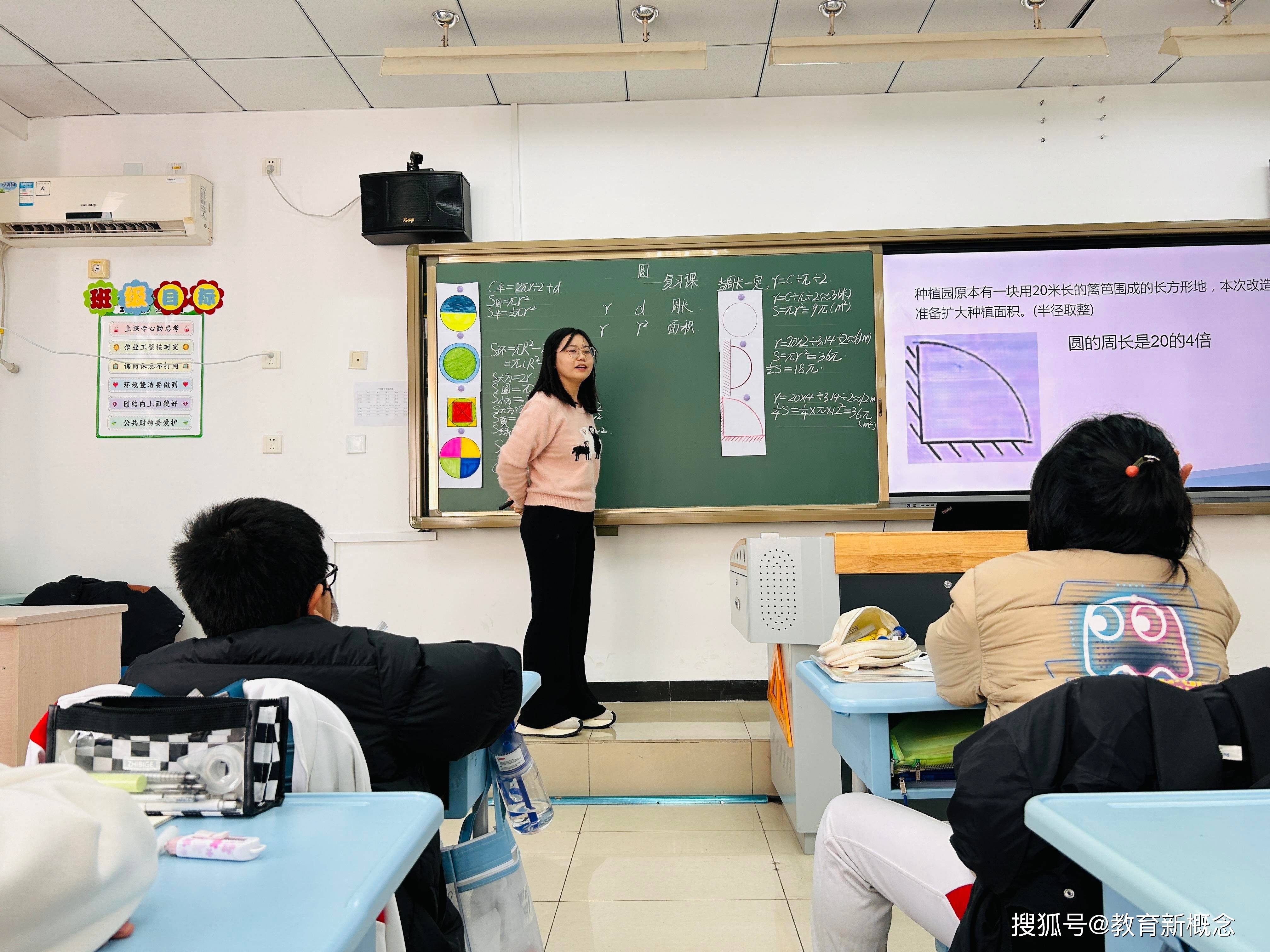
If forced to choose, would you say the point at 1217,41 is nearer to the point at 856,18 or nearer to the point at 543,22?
the point at 856,18

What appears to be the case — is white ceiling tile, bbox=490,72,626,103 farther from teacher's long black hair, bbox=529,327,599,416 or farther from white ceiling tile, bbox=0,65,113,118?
white ceiling tile, bbox=0,65,113,118

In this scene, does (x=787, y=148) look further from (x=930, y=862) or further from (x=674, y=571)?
(x=930, y=862)

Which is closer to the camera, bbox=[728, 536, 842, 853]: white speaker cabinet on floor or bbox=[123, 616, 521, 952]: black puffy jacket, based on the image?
bbox=[123, 616, 521, 952]: black puffy jacket

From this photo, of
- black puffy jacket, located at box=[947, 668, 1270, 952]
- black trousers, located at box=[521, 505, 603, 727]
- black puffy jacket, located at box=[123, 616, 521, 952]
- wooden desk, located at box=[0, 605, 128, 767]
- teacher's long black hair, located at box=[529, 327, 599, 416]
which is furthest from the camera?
teacher's long black hair, located at box=[529, 327, 599, 416]

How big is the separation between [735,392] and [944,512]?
1527mm

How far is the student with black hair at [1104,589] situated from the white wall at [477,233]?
2521mm

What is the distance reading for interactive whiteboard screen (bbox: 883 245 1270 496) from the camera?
12.3 ft

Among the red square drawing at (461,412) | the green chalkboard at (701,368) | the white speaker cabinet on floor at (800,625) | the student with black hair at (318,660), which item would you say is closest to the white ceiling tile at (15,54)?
the green chalkboard at (701,368)

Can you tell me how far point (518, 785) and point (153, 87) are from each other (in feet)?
11.7

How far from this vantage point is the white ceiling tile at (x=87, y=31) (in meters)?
3.14

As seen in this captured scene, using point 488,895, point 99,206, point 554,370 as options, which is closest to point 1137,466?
point 488,895

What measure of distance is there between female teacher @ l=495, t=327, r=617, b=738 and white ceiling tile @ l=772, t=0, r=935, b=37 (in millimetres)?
1433

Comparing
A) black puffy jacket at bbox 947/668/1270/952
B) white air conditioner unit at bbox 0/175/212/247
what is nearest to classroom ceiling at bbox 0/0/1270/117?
white air conditioner unit at bbox 0/175/212/247

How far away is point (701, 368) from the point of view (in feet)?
12.5
